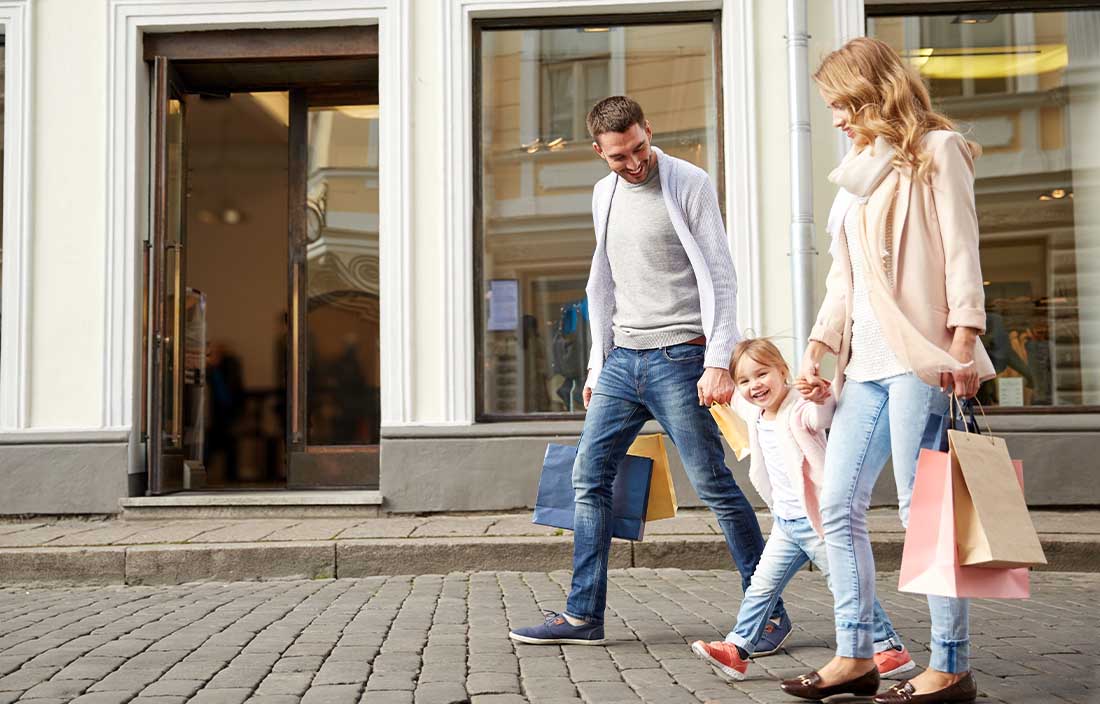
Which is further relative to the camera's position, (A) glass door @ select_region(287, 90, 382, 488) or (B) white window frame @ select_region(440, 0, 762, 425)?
(A) glass door @ select_region(287, 90, 382, 488)

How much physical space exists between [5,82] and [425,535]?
4.71 metres

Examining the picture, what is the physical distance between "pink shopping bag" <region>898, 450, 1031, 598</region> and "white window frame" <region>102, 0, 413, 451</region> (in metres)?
5.58

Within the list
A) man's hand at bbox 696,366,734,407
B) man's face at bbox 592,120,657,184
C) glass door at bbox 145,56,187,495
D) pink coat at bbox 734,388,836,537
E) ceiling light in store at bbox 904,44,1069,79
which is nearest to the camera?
pink coat at bbox 734,388,836,537

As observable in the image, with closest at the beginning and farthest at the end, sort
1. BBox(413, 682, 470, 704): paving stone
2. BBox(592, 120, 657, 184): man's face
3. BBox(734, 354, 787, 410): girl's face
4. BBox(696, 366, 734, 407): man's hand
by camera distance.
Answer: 1. BBox(413, 682, 470, 704): paving stone
2. BBox(734, 354, 787, 410): girl's face
3. BBox(696, 366, 734, 407): man's hand
4. BBox(592, 120, 657, 184): man's face

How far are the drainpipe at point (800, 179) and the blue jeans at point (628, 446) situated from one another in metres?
3.83

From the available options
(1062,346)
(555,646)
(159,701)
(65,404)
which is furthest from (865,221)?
(65,404)

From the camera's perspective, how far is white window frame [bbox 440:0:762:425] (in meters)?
8.68

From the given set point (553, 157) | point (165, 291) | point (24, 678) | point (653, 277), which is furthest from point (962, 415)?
point (165, 291)

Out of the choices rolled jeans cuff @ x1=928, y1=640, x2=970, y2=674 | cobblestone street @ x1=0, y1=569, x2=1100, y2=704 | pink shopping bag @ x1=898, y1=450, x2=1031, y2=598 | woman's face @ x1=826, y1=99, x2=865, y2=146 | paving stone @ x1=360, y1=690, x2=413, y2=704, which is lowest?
cobblestone street @ x1=0, y1=569, x2=1100, y2=704

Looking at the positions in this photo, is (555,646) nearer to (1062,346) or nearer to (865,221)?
(865,221)

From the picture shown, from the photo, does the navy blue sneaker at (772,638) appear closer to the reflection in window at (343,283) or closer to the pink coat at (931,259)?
the pink coat at (931,259)

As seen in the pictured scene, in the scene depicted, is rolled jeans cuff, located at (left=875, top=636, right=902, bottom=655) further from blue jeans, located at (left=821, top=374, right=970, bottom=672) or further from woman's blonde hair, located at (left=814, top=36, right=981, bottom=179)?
woman's blonde hair, located at (left=814, top=36, right=981, bottom=179)

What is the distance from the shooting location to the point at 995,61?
9.19 meters

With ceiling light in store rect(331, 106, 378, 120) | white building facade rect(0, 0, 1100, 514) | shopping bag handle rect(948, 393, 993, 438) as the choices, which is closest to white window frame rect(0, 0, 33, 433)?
white building facade rect(0, 0, 1100, 514)
